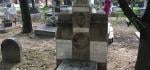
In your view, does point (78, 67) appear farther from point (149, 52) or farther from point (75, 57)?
point (149, 52)

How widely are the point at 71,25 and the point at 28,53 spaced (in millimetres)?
2857

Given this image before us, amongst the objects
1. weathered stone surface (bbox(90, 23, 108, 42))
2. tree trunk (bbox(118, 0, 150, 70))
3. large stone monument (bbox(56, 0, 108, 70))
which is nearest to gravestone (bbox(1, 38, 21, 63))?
large stone monument (bbox(56, 0, 108, 70))

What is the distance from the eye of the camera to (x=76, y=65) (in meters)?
5.36

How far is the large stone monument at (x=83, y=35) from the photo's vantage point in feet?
18.3

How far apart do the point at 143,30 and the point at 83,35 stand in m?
1.48

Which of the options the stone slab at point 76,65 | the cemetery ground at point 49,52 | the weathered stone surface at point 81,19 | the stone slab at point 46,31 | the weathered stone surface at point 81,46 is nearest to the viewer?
the stone slab at point 76,65

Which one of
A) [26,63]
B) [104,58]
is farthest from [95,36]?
[26,63]

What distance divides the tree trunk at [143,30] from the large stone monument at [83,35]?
1.04 metres

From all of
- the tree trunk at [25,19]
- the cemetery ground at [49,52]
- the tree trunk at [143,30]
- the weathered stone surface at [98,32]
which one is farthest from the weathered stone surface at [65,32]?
the tree trunk at [25,19]

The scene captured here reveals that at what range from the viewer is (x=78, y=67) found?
5.21 m

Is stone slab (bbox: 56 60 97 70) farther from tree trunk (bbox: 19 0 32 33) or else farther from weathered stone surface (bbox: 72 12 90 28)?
tree trunk (bbox: 19 0 32 33)

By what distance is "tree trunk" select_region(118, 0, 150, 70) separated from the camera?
441cm

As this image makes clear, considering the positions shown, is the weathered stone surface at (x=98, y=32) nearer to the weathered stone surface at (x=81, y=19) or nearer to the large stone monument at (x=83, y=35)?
the large stone monument at (x=83, y=35)

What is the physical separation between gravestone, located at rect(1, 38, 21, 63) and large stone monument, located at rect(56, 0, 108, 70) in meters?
1.69
